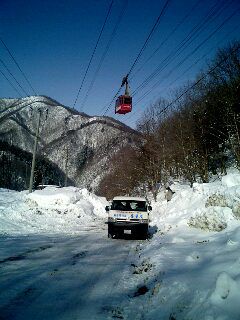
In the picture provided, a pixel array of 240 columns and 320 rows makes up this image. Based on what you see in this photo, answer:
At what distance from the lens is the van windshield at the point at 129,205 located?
16.6 m

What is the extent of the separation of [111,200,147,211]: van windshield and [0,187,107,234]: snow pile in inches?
166

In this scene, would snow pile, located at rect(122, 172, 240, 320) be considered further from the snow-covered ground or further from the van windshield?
the van windshield

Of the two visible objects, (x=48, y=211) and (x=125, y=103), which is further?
(x=48, y=211)

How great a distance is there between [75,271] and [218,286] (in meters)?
4.40

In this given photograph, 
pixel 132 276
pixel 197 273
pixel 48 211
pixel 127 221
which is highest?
pixel 48 211

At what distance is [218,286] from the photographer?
5434mm

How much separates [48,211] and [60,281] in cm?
2154

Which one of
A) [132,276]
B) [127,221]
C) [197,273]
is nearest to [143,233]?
[127,221]

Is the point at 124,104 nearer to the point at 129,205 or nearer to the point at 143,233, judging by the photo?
the point at 129,205

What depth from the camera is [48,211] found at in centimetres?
2838

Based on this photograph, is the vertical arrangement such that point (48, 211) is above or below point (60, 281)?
above

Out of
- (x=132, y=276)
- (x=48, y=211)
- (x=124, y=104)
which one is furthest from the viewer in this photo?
(x=48, y=211)

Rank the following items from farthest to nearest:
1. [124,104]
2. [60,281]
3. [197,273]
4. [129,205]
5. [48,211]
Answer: [48,211] < [124,104] < [129,205] < [60,281] < [197,273]

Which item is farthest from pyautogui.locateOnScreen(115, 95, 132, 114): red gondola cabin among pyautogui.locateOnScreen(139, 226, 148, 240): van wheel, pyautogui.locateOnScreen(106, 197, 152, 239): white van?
pyautogui.locateOnScreen(139, 226, 148, 240): van wheel
